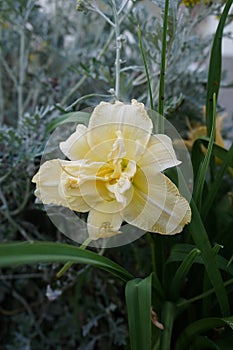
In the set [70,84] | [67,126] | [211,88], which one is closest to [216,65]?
[211,88]

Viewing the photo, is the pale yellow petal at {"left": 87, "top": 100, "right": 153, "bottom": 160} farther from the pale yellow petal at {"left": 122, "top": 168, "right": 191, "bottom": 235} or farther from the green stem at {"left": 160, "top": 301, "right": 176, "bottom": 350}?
the green stem at {"left": 160, "top": 301, "right": 176, "bottom": 350}

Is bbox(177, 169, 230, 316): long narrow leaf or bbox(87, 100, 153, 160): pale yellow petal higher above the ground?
bbox(87, 100, 153, 160): pale yellow petal

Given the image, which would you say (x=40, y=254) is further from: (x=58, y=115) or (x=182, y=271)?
(x=58, y=115)

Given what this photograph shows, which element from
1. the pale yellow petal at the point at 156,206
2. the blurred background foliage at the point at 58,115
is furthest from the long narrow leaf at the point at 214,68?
the pale yellow petal at the point at 156,206

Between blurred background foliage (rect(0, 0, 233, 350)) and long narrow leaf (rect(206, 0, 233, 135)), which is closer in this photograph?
long narrow leaf (rect(206, 0, 233, 135))

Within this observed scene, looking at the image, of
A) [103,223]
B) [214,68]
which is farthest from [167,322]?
[214,68]

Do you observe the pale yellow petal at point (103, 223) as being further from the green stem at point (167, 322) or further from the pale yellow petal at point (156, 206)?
the green stem at point (167, 322)

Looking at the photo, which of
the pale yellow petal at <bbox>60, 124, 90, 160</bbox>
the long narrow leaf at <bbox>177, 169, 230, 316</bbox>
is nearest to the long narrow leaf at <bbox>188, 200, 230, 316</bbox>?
the long narrow leaf at <bbox>177, 169, 230, 316</bbox>

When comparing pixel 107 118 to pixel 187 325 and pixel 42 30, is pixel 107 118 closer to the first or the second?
pixel 187 325
